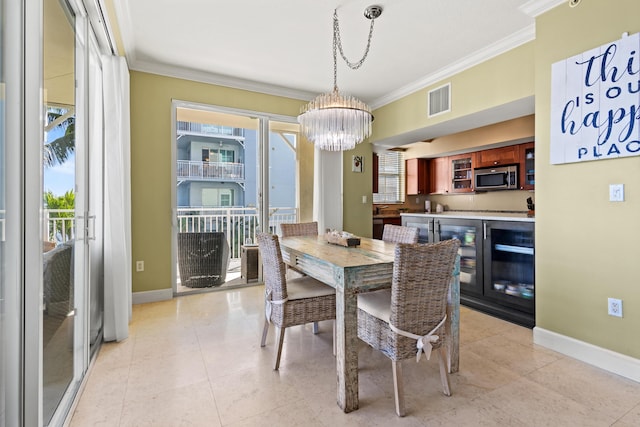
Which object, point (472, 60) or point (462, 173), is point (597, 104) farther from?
point (462, 173)

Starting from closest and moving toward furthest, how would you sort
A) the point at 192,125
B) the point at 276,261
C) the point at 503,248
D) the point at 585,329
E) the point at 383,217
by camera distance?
the point at 276,261 < the point at 585,329 < the point at 503,248 < the point at 192,125 < the point at 383,217

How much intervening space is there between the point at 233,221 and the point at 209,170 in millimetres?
745

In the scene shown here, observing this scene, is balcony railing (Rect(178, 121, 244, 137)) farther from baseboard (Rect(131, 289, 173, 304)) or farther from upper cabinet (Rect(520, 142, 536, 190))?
upper cabinet (Rect(520, 142, 536, 190))

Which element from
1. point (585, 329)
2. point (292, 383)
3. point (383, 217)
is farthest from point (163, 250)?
point (585, 329)

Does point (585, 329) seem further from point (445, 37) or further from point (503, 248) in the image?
point (445, 37)

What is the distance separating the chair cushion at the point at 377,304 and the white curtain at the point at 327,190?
2.48m

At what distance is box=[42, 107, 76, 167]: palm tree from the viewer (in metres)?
1.50

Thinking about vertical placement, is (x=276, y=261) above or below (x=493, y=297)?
above

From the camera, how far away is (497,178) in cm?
460

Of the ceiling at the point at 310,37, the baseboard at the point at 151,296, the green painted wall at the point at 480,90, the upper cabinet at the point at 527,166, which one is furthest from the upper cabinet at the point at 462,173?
the baseboard at the point at 151,296

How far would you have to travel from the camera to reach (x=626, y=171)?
6.56 ft

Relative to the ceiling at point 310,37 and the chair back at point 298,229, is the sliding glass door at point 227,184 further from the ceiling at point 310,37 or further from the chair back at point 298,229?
the chair back at point 298,229

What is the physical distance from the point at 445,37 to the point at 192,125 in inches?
117

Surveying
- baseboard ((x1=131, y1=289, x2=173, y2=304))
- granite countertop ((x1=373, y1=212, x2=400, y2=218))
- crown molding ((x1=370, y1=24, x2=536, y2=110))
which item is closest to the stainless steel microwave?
granite countertop ((x1=373, y1=212, x2=400, y2=218))
